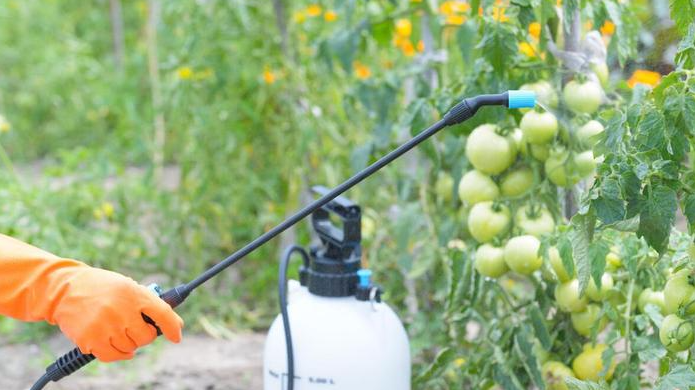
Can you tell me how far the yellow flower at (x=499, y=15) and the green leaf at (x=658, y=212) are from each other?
47 centimetres

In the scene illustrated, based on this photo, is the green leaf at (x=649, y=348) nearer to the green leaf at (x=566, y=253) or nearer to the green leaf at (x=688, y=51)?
the green leaf at (x=566, y=253)

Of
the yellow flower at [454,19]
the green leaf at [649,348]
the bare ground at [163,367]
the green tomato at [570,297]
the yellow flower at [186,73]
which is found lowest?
the bare ground at [163,367]

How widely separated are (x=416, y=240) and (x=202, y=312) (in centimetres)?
88

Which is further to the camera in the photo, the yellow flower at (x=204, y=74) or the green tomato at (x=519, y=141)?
the yellow flower at (x=204, y=74)

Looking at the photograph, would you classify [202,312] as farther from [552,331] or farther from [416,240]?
[552,331]

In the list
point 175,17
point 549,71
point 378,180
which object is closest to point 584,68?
point 549,71

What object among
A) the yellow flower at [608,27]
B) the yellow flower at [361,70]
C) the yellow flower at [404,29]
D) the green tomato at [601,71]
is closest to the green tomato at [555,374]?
the green tomato at [601,71]

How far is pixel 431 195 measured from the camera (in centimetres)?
233

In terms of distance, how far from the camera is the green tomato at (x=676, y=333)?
53.1 inches

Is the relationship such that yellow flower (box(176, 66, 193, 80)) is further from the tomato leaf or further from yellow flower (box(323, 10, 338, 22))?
the tomato leaf

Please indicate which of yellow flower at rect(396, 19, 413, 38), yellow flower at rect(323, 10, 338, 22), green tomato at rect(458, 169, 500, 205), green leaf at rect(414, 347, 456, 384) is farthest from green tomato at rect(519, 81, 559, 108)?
yellow flower at rect(323, 10, 338, 22)

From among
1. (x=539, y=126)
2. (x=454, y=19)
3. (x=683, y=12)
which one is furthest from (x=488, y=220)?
(x=454, y=19)

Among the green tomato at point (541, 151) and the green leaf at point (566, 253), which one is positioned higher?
the green tomato at point (541, 151)

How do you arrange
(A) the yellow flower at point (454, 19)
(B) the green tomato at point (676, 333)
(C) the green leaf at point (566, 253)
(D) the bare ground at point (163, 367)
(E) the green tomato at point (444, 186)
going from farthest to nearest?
(D) the bare ground at point (163, 367), (A) the yellow flower at point (454, 19), (E) the green tomato at point (444, 186), (C) the green leaf at point (566, 253), (B) the green tomato at point (676, 333)
